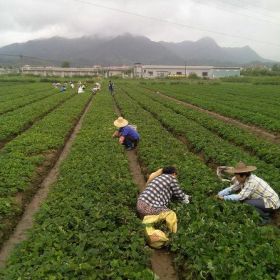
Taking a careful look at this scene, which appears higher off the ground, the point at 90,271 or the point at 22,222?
the point at 90,271

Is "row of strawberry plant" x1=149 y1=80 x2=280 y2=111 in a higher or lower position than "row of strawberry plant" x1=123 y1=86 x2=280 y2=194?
lower

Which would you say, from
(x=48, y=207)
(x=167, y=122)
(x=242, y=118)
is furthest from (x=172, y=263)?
(x=242, y=118)

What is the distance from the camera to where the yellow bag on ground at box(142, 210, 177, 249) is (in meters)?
7.70

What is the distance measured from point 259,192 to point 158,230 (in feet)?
8.58

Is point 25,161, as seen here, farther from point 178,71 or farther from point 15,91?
point 178,71

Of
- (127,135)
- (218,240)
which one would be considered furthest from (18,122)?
(218,240)

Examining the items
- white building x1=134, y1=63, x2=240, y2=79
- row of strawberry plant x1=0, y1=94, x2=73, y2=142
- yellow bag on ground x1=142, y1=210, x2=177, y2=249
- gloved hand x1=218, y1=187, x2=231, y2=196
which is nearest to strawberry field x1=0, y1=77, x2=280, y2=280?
yellow bag on ground x1=142, y1=210, x2=177, y2=249

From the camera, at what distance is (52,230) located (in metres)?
7.50

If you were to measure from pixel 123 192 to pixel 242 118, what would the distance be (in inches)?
682

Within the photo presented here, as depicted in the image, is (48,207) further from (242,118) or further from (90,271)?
(242,118)

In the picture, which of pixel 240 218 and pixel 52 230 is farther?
pixel 240 218

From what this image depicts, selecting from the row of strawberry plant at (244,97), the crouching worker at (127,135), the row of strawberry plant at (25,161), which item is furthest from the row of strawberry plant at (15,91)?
the crouching worker at (127,135)

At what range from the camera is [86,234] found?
7.25 meters

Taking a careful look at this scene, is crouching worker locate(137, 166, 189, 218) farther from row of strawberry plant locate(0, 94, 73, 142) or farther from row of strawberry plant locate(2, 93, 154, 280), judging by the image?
row of strawberry plant locate(0, 94, 73, 142)
